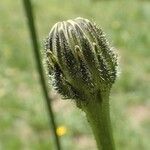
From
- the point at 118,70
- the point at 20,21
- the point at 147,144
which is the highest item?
the point at 118,70

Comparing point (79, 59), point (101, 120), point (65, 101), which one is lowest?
point (65, 101)

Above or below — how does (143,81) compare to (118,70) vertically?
below

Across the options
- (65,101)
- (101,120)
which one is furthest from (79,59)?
(65,101)

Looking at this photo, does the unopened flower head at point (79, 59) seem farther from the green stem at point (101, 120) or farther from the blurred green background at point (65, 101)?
the blurred green background at point (65, 101)

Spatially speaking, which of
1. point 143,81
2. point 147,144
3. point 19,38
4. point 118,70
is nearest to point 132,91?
point 143,81

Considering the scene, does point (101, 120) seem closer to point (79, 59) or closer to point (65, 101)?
point (79, 59)

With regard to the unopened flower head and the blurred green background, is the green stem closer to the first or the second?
the unopened flower head

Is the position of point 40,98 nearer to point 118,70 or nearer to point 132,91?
point 132,91
